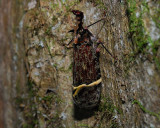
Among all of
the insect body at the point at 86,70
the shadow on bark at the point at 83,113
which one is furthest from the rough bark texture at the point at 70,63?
the insect body at the point at 86,70

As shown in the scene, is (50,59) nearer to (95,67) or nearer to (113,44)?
(95,67)

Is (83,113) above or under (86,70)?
under

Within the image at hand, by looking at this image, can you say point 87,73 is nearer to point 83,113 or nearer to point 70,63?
point 70,63

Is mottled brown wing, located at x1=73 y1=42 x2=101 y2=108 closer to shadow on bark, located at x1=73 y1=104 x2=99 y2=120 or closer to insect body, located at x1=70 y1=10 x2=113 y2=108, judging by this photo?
insect body, located at x1=70 y1=10 x2=113 y2=108

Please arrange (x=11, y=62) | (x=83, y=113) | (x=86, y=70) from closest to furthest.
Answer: (x=86, y=70)
(x=83, y=113)
(x=11, y=62)

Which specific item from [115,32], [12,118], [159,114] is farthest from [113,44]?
[12,118]

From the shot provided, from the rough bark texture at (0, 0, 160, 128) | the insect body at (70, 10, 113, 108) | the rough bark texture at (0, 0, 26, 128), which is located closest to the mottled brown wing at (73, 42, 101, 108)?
the insect body at (70, 10, 113, 108)

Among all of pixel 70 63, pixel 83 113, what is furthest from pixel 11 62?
pixel 83 113
